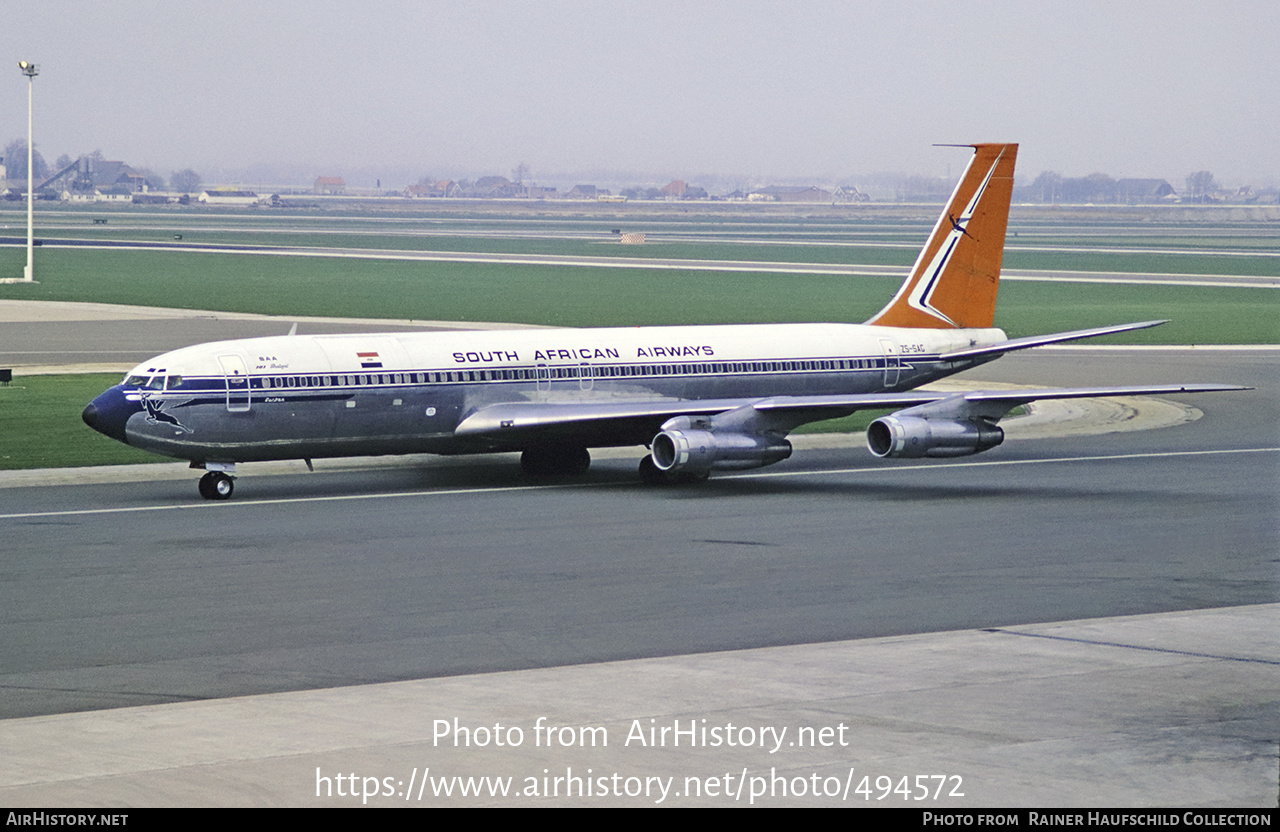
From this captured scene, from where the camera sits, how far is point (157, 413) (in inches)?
1337

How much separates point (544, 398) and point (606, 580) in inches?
475

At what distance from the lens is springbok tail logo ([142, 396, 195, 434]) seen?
1336 inches

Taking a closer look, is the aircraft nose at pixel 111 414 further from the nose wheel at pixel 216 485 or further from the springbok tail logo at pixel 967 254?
the springbok tail logo at pixel 967 254

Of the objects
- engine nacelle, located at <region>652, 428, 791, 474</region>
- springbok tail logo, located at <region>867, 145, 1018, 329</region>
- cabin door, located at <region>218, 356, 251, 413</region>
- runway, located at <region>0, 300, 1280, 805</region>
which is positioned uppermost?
springbok tail logo, located at <region>867, 145, 1018, 329</region>

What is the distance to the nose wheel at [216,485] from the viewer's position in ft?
116

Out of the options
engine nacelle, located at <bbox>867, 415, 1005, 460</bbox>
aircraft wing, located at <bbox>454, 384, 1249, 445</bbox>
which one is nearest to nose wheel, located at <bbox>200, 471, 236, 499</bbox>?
aircraft wing, located at <bbox>454, 384, 1249, 445</bbox>

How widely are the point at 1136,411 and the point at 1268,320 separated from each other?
117ft

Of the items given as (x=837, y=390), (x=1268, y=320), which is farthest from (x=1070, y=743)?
(x=1268, y=320)

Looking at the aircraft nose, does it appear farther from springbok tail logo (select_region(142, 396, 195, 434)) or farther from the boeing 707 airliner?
springbok tail logo (select_region(142, 396, 195, 434))

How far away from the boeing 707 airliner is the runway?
107cm

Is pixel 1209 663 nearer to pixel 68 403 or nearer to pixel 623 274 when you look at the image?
pixel 68 403

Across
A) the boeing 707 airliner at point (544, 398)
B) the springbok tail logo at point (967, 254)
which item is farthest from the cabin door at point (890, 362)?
the springbok tail logo at point (967, 254)

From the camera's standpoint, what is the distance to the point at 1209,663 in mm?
20406

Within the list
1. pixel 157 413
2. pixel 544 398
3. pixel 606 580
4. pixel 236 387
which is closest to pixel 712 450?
pixel 544 398
